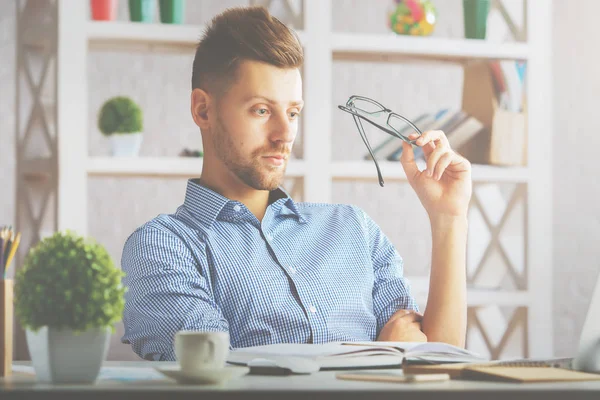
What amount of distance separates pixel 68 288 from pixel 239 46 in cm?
91

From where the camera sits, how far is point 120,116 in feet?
7.76

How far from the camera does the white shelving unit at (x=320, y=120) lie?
A: 2301 mm

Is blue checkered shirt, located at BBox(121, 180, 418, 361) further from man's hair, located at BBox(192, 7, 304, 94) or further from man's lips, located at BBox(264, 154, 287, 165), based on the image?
man's hair, located at BBox(192, 7, 304, 94)

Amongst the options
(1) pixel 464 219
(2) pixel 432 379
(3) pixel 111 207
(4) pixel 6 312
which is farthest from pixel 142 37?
(2) pixel 432 379

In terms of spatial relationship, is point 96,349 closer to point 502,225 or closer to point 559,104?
point 502,225

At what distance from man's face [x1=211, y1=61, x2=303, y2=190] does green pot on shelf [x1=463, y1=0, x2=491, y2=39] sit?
117 cm

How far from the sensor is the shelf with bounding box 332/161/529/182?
2.47 m

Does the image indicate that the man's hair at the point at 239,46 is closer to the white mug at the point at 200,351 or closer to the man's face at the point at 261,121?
the man's face at the point at 261,121

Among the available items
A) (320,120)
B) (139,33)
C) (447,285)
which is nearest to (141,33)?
(139,33)

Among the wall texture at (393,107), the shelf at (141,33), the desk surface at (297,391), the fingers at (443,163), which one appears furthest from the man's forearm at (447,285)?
the wall texture at (393,107)

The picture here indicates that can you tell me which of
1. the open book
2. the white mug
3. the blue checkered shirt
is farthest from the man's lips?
the white mug

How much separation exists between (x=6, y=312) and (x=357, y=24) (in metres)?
2.37

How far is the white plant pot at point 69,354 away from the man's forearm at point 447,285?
880mm

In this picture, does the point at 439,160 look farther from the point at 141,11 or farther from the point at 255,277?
the point at 141,11
